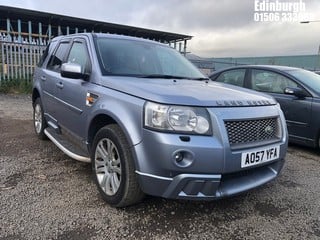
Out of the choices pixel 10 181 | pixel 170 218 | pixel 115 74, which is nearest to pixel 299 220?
pixel 170 218

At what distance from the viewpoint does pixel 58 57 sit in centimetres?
459

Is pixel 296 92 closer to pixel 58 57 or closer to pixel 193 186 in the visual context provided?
pixel 193 186

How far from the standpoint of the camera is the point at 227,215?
9.61ft

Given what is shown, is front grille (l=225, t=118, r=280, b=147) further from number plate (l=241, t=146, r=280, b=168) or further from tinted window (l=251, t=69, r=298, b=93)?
tinted window (l=251, t=69, r=298, b=93)

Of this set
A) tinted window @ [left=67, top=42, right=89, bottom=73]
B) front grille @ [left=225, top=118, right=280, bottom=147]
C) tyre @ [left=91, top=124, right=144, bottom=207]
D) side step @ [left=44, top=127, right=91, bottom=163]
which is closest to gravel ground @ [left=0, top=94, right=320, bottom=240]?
tyre @ [left=91, top=124, right=144, bottom=207]

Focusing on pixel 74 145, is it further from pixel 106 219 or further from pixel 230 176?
pixel 230 176

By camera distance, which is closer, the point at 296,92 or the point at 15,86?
the point at 296,92

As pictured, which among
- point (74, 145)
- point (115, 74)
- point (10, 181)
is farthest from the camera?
point (74, 145)

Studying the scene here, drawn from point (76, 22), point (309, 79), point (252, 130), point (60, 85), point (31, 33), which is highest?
point (76, 22)

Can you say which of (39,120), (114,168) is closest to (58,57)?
(39,120)

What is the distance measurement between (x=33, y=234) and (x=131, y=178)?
89cm

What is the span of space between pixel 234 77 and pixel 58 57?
11.7ft

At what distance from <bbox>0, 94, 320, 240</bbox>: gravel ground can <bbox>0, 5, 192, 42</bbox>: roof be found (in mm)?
13985

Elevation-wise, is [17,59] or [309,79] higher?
[17,59]
